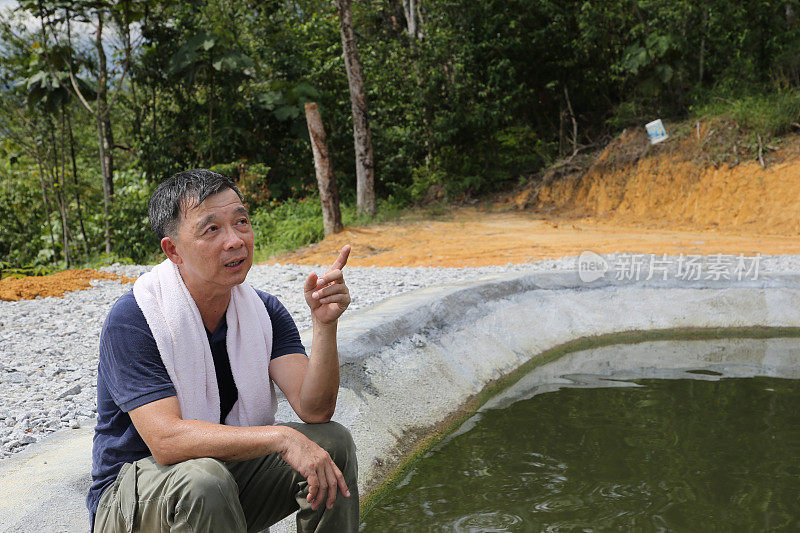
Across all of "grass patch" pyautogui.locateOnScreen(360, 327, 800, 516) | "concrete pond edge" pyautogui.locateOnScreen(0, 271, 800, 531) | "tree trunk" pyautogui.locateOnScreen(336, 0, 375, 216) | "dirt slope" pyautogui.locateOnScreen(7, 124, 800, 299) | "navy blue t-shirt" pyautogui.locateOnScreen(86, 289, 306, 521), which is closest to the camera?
"navy blue t-shirt" pyautogui.locateOnScreen(86, 289, 306, 521)

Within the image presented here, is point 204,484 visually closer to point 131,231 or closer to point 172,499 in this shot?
point 172,499

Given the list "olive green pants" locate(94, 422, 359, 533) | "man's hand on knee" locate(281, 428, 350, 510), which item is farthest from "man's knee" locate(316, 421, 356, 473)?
"man's hand on knee" locate(281, 428, 350, 510)

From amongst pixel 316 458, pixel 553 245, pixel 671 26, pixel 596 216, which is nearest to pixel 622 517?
pixel 316 458

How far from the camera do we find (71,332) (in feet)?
18.6

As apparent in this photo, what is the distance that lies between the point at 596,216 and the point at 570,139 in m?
3.08

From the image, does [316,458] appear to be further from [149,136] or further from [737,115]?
[149,136]

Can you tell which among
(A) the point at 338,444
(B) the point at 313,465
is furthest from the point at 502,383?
(B) the point at 313,465

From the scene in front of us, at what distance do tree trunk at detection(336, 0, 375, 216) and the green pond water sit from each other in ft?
30.2

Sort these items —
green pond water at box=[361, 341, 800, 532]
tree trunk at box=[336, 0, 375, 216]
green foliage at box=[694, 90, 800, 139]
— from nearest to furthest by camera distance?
green pond water at box=[361, 341, 800, 532]
green foliage at box=[694, 90, 800, 139]
tree trunk at box=[336, 0, 375, 216]

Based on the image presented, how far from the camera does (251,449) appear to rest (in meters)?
1.98

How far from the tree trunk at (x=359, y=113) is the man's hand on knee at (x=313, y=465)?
1163cm

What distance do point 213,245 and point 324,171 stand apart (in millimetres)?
9768

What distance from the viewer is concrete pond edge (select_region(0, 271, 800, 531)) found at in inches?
95.7

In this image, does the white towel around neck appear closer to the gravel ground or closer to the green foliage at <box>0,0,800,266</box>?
the gravel ground
